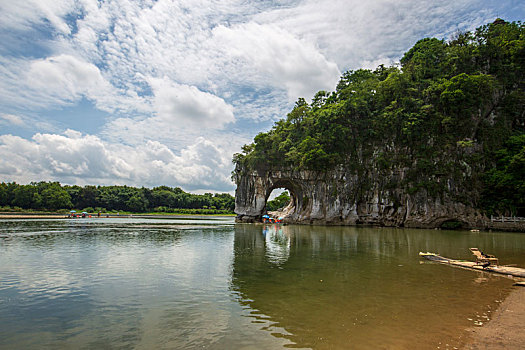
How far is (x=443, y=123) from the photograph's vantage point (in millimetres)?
37688

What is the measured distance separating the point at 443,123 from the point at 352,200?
49.4 feet

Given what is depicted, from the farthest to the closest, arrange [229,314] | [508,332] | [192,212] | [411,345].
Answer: [192,212]
[229,314]
[508,332]
[411,345]

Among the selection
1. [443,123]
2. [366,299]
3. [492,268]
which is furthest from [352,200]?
[366,299]

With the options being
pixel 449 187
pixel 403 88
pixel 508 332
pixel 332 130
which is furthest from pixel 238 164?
pixel 508 332

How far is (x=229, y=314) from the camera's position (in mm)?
7277

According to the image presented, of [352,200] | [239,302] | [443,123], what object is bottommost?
[239,302]

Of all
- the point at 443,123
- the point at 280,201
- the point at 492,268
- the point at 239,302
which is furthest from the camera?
the point at 280,201

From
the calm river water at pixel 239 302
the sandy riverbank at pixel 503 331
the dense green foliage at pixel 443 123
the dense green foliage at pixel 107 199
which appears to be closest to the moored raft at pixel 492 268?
the calm river water at pixel 239 302

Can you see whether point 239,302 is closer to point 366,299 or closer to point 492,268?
point 366,299

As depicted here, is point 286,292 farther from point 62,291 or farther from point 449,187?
A: point 449,187

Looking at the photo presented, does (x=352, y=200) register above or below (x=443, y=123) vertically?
below

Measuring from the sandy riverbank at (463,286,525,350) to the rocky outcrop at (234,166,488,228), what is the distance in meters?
33.5

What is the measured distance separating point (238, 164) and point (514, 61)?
41.5 m

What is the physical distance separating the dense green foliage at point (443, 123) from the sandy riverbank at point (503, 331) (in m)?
32.2
